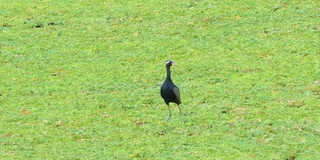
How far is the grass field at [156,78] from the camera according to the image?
1686cm

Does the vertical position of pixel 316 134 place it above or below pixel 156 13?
below

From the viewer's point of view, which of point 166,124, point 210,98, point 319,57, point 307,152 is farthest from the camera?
point 319,57

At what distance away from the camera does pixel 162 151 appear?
54.1 feet

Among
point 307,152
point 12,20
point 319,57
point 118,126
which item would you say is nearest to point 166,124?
point 118,126

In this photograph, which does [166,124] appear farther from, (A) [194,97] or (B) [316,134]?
(B) [316,134]

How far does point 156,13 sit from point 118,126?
5.97 metres

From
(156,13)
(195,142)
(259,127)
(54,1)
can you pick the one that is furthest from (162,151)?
(54,1)

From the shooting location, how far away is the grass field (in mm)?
16859

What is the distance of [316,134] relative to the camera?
17.0m

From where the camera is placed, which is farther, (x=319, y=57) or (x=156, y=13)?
(x=156, y=13)

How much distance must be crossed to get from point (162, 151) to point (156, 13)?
712 centimetres

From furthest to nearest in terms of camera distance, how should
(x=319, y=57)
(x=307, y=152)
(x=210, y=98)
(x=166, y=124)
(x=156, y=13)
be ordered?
(x=156, y=13)
(x=319, y=57)
(x=210, y=98)
(x=166, y=124)
(x=307, y=152)

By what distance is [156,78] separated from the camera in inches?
779

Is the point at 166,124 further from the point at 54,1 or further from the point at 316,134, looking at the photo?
the point at 54,1
